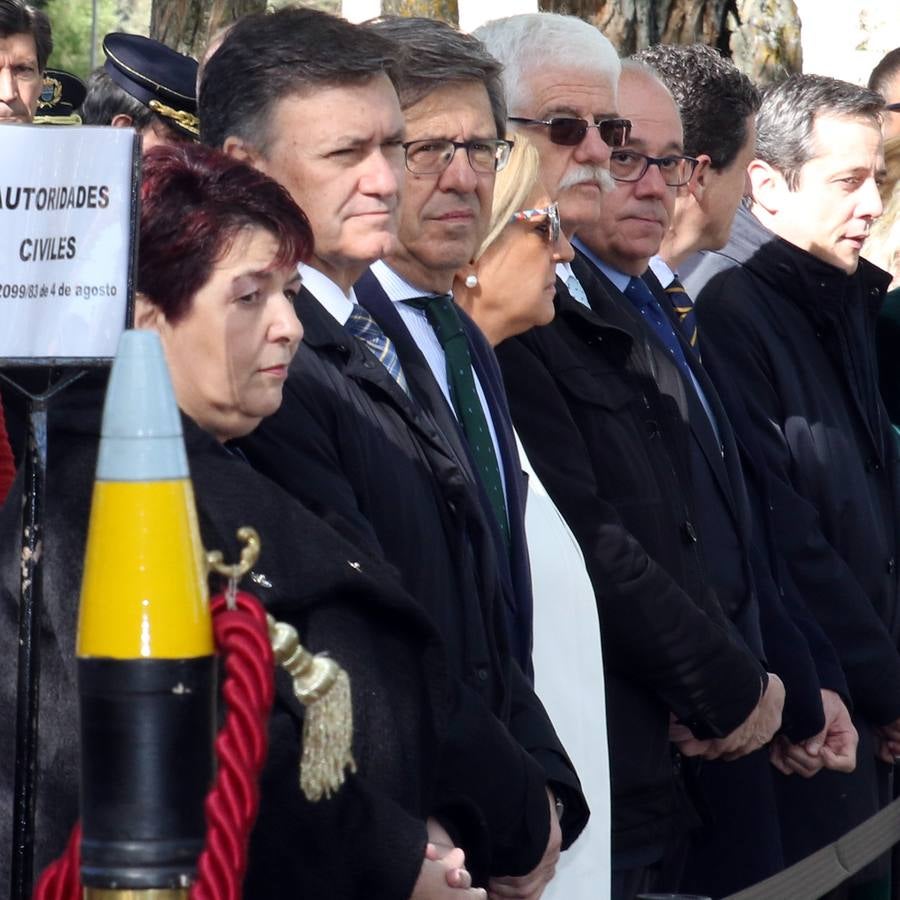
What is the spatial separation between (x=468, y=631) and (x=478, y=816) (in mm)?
381

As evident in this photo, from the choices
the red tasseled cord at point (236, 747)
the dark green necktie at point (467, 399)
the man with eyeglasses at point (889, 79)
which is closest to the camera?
the red tasseled cord at point (236, 747)

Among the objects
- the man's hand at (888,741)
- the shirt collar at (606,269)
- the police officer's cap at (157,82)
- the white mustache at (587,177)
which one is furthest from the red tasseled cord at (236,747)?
the man's hand at (888,741)

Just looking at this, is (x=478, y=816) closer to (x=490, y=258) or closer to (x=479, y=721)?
(x=479, y=721)

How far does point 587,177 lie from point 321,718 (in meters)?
2.34

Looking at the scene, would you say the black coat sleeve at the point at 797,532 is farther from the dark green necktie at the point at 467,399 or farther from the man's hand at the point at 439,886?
the man's hand at the point at 439,886

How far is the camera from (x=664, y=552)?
4.14 m

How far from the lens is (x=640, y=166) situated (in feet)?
15.5

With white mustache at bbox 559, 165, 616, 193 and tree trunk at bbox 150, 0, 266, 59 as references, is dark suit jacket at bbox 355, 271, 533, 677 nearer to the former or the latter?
white mustache at bbox 559, 165, 616, 193

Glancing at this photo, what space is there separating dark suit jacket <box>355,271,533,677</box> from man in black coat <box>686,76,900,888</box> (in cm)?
141

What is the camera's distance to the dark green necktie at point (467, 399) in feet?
11.8

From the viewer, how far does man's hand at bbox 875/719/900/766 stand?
5.23 meters

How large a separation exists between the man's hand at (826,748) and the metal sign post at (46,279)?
2876 millimetres

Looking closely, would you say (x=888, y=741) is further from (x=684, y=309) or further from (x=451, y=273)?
(x=451, y=273)

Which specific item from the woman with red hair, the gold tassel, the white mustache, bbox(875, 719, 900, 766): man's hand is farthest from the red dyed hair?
bbox(875, 719, 900, 766): man's hand
